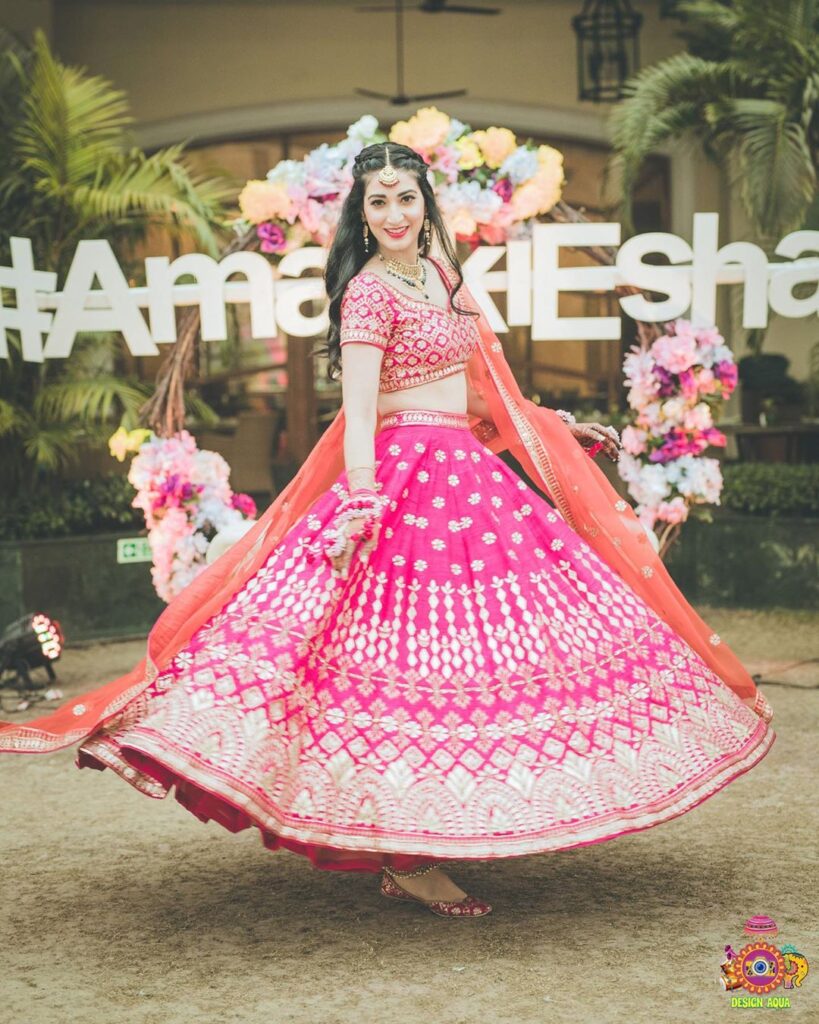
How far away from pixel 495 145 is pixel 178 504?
5.76 ft

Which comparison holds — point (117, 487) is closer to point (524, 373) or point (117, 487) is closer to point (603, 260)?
point (603, 260)

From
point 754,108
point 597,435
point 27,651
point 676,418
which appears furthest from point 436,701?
point 754,108

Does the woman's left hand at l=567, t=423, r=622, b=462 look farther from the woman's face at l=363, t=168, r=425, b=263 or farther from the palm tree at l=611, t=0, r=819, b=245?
the palm tree at l=611, t=0, r=819, b=245

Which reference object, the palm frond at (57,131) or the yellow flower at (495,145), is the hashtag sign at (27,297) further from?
the yellow flower at (495,145)

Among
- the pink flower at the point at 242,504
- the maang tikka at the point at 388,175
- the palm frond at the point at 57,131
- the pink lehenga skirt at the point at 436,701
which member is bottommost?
the pink lehenga skirt at the point at 436,701

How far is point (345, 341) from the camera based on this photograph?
3277 mm

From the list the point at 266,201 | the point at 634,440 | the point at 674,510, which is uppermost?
the point at 266,201

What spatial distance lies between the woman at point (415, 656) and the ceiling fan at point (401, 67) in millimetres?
6160

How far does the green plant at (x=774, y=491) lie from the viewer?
743 cm

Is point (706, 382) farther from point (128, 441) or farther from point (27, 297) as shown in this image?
point (27, 297)

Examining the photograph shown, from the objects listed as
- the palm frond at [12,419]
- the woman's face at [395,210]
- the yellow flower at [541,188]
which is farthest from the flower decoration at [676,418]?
the palm frond at [12,419]

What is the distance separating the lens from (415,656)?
3.09 meters

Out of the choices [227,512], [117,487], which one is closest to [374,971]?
[227,512]

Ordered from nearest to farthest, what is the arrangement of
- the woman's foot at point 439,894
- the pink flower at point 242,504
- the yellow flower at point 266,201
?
1. the woman's foot at point 439,894
2. the yellow flower at point 266,201
3. the pink flower at point 242,504
